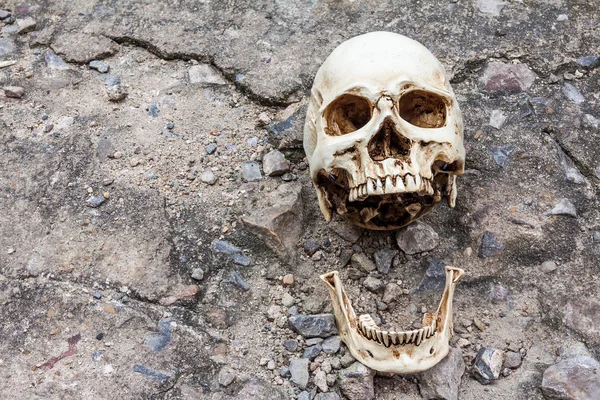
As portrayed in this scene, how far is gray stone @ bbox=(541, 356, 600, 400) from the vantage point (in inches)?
86.9

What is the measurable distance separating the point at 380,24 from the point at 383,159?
3.84 feet

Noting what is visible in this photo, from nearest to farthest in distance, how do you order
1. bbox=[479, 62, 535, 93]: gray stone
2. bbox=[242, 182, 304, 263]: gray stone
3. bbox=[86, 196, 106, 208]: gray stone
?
bbox=[242, 182, 304, 263]: gray stone < bbox=[86, 196, 106, 208]: gray stone < bbox=[479, 62, 535, 93]: gray stone

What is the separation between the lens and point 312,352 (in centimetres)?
237

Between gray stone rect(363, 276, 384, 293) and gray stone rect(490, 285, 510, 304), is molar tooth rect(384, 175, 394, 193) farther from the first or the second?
gray stone rect(490, 285, 510, 304)

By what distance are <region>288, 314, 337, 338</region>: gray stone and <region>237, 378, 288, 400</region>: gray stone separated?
23 centimetres

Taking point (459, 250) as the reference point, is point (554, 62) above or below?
above

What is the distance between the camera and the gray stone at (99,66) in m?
3.24

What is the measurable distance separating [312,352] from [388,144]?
749 mm

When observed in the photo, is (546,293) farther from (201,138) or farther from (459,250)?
(201,138)

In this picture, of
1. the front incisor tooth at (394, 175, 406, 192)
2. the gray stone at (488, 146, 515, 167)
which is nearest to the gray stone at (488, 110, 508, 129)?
the gray stone at (488, 146, 515, 167)

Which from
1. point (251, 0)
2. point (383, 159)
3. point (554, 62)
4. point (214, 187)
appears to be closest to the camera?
point (383, 159)

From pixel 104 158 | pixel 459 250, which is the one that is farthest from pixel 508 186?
pixel 104 158

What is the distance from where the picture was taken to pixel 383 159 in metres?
2.38

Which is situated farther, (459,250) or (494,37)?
(494,37)
